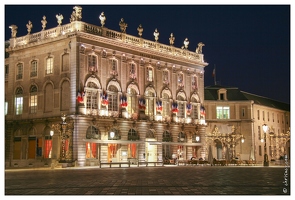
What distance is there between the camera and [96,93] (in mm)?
52062

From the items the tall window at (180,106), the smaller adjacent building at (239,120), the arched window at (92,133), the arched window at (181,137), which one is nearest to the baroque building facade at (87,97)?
the arched window at (92,133)

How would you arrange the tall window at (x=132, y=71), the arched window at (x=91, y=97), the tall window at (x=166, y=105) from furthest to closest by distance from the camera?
the tall window at (x=166, y=105)
the tall window at (x=132, y=71)
the arched window at (x=91, y=97)

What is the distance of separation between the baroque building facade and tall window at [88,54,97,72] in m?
0.11

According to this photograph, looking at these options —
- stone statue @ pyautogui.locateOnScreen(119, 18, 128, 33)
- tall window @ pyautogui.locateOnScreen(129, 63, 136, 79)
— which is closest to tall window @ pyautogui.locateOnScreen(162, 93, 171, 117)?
tall window @ pyautogui.locateOnScreen(129, 63, 136, 79)

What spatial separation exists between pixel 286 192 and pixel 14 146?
42076mm

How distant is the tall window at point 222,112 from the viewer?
2896 inches

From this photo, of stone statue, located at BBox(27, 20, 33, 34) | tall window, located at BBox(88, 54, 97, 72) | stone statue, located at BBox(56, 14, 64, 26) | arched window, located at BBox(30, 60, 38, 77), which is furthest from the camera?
stone statue, located at BBox(27, 20, 33, 34)

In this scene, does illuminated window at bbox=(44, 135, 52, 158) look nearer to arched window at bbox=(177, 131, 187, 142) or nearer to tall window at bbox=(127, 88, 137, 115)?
tall window at bbox=(127, 88, 137, 115)

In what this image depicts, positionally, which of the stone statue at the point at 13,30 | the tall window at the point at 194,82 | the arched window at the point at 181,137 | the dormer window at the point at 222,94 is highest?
the stone statue at the point at 13,30

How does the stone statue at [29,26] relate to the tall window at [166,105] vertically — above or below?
above

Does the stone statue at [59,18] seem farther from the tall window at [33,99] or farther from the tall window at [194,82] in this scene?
the tall window at [194,82]

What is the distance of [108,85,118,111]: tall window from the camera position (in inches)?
2122

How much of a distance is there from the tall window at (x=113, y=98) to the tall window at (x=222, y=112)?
23.2 m
